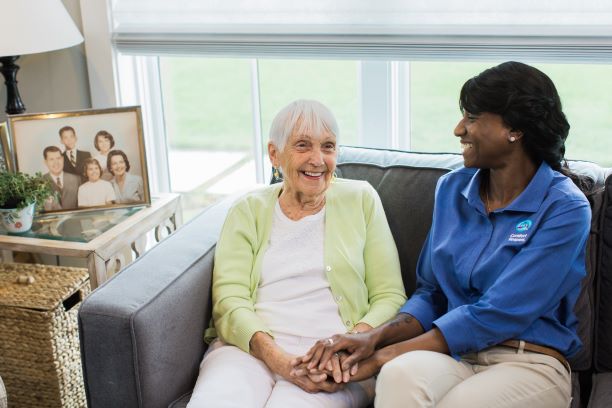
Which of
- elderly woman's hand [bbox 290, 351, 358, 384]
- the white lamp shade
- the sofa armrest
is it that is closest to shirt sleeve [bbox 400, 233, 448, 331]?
elderly woman's hand [bbox 290, 351, 358, 384]

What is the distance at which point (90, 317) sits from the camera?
67.6 inches

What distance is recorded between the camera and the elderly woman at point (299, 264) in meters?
1.84

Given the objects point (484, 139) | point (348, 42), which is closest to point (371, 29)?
point (348, 42)

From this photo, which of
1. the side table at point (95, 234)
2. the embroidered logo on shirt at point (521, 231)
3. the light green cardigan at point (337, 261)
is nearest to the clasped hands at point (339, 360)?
the light green cardigan at point (337, 261)

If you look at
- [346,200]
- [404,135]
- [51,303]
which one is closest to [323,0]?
[404,135]

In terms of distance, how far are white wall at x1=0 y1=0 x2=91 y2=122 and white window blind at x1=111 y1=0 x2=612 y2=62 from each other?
20 cm

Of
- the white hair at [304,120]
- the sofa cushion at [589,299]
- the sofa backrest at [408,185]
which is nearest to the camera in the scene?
the sofa cushion at [589,299]

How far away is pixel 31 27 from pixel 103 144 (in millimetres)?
424

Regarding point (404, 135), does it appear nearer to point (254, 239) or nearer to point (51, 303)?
point (254, 239)

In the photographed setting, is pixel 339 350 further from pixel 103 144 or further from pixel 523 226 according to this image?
pixel 103 144

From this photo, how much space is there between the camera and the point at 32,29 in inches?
95.0

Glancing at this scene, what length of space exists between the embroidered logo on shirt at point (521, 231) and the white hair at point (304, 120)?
0.52m

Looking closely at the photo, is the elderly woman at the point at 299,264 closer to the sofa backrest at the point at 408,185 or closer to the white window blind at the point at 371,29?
the sofa backrest at the point at 408,185

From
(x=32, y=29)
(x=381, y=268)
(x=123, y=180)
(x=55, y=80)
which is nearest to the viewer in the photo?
(x=381, y=268)
